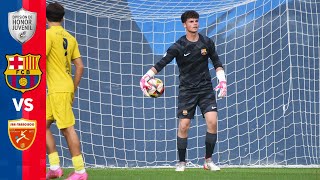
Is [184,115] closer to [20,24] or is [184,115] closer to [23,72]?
[23,72]

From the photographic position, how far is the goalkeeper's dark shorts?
28.2 feet

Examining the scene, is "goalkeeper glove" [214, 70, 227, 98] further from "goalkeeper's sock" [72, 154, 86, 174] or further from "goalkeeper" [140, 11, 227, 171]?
"goalkeeper's sock" [72, 154, 86, 174]

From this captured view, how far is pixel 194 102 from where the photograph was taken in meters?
8.67

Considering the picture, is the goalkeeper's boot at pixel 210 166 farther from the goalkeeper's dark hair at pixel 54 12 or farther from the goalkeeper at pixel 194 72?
the goalkeeper's dark hair at pixel 54 12

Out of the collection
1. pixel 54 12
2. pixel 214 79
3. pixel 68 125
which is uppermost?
pixel 54 12

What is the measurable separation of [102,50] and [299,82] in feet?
7.90

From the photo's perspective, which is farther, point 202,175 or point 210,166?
point 210,166

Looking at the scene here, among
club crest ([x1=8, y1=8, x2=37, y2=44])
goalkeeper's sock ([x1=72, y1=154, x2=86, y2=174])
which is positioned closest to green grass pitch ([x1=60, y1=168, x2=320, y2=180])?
goalkeeper's sock ([x1=72, y1=154, x2=86, y2=174])

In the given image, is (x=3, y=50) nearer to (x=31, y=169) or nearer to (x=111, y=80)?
(x=31, y=169)

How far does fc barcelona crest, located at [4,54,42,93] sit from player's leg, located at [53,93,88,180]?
2.05m

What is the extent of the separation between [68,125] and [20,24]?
2.30m

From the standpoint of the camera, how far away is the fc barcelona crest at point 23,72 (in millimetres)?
4453

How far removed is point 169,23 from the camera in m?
11.6
